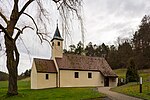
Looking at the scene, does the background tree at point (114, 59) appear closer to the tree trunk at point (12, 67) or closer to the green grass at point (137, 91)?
the green grass at point (137, 91)

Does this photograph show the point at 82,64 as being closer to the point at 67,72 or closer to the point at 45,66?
the point at 67,72

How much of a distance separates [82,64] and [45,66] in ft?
22.0

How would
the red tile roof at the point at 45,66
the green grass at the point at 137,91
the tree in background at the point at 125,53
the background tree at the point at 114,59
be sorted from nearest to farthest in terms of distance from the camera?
the green grass at the point at 137,91
the red tile roof at the point at 45,66
the tree in background at the point at 125,53
the background tree at the point at 114,59

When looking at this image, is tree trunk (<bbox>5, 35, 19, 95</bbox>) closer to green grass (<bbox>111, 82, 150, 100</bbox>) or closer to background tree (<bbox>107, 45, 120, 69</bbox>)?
green grass (<bbox>111, 82, 150, 100</bbox>)

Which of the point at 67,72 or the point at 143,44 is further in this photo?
the point at 143,44

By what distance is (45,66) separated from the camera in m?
39.6

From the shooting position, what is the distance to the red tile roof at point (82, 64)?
4072 centimetres

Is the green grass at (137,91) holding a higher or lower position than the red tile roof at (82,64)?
lower

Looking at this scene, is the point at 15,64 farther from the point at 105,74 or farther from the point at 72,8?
the point at 105,74

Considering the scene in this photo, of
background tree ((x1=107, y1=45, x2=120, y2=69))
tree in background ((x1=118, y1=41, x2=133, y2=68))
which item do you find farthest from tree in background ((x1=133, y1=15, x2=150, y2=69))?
background tree ((x1=107, y1=45, x2=120, y2=69))

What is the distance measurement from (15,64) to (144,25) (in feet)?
129

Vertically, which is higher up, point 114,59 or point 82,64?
point 114,59

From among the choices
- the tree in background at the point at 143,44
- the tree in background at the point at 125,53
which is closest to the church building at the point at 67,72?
the tree in background at the point at 143,44

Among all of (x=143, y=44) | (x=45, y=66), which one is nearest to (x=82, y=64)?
(x=45, y=66)
